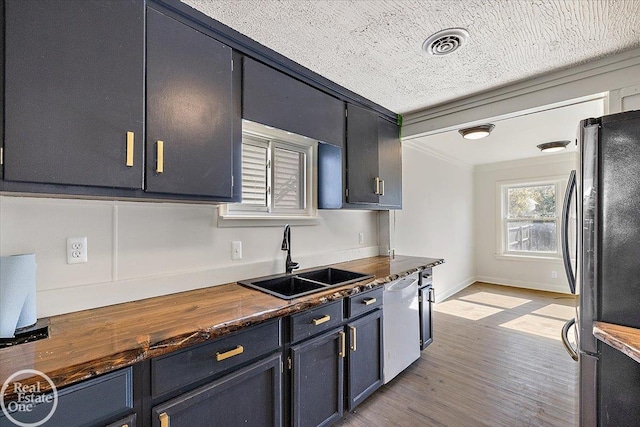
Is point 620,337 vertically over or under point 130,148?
under

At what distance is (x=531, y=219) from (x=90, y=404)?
21.8 feet

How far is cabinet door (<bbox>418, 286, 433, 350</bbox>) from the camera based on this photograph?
269cm

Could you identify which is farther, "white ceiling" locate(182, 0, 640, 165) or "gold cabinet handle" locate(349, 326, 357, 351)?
"gold cabinet handle" locate(349, 326, 357, 351)

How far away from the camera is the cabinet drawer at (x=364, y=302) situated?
1.88 m

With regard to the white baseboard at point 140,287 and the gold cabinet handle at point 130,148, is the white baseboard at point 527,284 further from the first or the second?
the gold cabinet handle at point 130,148

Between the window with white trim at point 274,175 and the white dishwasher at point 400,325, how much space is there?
96 cm

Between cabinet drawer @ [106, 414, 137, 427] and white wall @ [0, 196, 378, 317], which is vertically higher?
white wall @ [0, 196, 378, 317]

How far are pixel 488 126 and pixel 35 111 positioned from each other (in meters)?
3.48

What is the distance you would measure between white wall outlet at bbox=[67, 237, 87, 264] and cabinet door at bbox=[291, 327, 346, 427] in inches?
44.4

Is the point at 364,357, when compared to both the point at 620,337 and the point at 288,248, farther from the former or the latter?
the point at 620,337

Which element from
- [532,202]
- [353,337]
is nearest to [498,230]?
[532,202]

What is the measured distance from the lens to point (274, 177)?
2.36m

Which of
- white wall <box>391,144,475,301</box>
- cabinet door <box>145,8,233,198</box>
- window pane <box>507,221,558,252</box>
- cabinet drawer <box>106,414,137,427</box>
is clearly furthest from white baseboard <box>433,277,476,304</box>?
cabinet drawer <box>106,414,137,427</box>

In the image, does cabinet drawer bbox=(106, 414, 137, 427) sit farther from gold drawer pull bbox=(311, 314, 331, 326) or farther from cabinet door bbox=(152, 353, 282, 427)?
gold drawer pull bbox=(311, 314, 331, 326)
